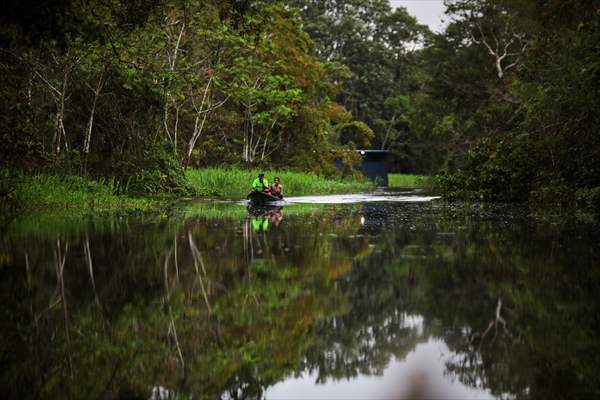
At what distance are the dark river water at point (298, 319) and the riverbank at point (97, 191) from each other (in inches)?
338

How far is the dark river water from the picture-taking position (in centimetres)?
468

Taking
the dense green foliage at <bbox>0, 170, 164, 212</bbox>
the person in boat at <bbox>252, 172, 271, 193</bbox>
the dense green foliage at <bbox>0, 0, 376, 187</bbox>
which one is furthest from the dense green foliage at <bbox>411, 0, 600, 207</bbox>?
the dense green foliage at <bbox>0, 170, 164, 212</bbox>

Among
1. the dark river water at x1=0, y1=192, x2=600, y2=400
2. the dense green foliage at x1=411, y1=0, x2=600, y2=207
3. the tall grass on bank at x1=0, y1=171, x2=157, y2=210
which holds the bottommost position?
the dark river water at x1=0, y1=192, x2=600, y2=400

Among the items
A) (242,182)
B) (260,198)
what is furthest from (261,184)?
(242,182)

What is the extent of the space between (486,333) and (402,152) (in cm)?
7863

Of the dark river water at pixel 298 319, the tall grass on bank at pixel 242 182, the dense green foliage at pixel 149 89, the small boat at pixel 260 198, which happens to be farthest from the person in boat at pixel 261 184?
the dark river water at pixel 298 319

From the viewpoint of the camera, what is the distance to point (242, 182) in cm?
3828

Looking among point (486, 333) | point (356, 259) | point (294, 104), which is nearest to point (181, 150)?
point (294, 104)

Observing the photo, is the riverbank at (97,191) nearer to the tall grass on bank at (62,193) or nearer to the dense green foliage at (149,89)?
the tall grass on bank at (62,193)

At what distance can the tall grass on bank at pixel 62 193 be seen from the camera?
70.1ft

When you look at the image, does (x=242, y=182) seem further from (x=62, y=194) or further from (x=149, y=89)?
(x=62, y=194)

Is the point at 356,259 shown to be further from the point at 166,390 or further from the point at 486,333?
the point at 166,390

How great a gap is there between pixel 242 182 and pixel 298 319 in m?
31.9

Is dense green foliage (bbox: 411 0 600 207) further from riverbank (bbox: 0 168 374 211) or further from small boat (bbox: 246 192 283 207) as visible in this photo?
riverbank (bbox: 0 168 374 211)
